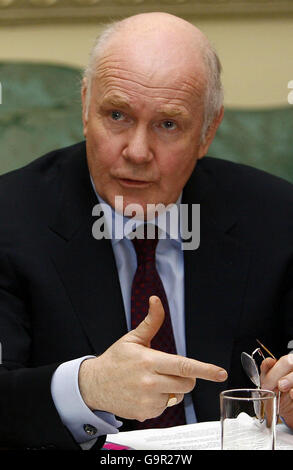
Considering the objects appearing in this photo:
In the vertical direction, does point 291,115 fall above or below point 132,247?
above

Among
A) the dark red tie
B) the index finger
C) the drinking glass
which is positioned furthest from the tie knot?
the drinking glass

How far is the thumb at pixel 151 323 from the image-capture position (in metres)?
1.32

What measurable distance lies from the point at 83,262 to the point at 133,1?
1305 mm

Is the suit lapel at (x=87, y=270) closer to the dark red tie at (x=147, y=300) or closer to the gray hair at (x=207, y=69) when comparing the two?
the dark red tie at (x=147, y=300)

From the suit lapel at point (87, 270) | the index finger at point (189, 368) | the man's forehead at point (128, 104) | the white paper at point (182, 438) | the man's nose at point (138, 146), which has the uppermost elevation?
the man's forehead at point (128, 104)

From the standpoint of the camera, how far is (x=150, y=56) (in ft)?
6.06

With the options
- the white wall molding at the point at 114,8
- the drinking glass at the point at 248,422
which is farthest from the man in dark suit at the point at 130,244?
the white wall molding at the point at 114,8

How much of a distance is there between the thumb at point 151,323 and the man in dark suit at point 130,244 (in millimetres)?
390

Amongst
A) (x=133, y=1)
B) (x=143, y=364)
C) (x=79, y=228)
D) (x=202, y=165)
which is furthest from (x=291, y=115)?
(x=143, y=364)

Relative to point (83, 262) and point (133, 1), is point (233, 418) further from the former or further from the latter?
point (133, 1)

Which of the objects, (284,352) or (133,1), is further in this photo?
(133,1)

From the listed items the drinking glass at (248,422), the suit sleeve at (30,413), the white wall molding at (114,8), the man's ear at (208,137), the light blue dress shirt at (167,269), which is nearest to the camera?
the drinking glass at (248,422)

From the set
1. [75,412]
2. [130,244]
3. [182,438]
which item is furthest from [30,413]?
[130,244]

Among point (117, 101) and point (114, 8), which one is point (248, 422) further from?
point (114, 8)
